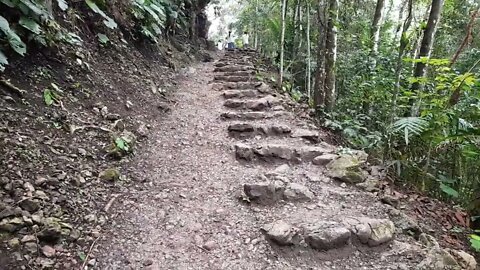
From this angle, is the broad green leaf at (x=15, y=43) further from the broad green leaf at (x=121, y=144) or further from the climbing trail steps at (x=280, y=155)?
the climbing trail steps at (x=280, y=155)

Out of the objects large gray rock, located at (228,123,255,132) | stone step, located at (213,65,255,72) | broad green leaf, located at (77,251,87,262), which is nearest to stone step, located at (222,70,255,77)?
stone step, located at (213,65,255,72)

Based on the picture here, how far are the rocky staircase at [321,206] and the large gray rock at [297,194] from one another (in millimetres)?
10

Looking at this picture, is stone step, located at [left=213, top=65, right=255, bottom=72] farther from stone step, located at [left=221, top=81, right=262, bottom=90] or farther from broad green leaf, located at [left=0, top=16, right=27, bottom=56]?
broad green leaf, located at [left=0, top=16, right=27, bottom=56]

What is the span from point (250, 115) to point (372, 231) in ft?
10.6

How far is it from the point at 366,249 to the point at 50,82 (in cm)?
358

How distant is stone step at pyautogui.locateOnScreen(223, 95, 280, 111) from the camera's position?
5988mm

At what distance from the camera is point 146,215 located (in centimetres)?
295

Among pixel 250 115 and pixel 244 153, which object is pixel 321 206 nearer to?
pixel 244 153

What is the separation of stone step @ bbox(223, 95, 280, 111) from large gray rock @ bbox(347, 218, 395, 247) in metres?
3.35

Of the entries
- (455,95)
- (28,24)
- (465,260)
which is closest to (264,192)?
(465,260)

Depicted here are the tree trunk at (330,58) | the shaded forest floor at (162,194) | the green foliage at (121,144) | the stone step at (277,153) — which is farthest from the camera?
the tree trunk at (330,58)

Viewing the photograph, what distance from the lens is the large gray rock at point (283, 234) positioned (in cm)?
272

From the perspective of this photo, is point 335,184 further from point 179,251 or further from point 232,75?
point 232,75

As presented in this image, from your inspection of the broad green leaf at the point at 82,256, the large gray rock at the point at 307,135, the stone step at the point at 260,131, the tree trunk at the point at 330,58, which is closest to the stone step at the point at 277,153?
the large gray rock at the point at 307,135
